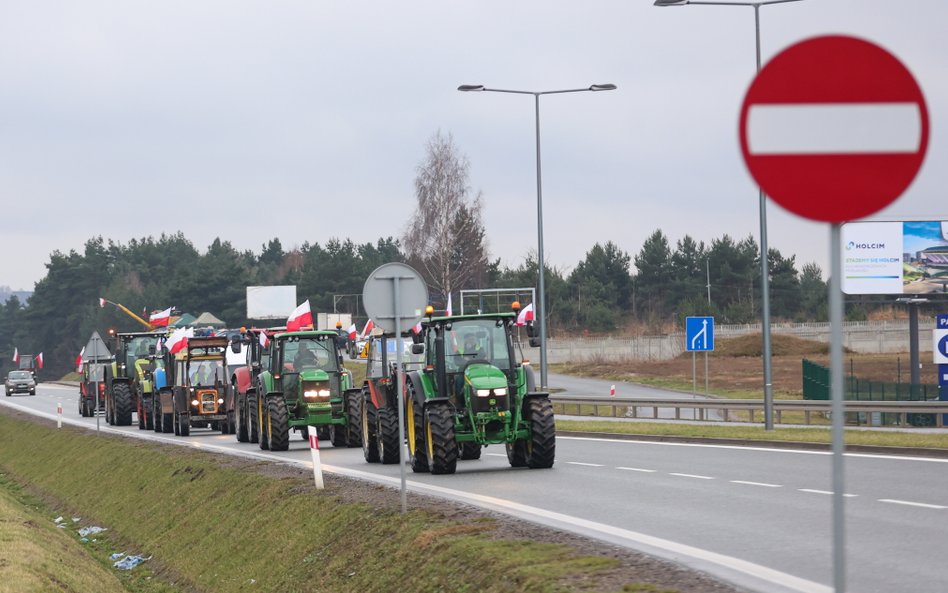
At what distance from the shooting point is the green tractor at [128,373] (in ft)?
155

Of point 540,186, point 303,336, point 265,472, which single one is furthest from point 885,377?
point 265,472

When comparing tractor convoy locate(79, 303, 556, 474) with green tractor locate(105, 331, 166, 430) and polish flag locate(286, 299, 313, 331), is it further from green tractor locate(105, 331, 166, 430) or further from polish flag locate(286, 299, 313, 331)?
polish flag locate(286, 299, 313, 331)

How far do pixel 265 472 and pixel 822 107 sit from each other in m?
18.1

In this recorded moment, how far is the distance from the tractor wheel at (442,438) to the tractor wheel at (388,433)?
9.92ft

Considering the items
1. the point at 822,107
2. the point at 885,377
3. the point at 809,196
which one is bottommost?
the point at 885,377

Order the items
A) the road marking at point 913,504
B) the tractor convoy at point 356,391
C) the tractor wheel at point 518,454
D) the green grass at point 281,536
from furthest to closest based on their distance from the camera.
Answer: the tractor wheel at point 518,454 < the tractor convoy at point 356,391 < the road marking at point 913,504 < the green grass at point 281,536

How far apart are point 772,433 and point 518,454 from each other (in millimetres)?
8179


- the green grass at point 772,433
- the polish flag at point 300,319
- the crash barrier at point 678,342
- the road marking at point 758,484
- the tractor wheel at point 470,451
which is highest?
the polish flag at point 300,319

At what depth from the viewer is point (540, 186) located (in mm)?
41500

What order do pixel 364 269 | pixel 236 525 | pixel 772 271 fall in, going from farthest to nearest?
pixel 364 269, pixel 772 271, pixel 236 525

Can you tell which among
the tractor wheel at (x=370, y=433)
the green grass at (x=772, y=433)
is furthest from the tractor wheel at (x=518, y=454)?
the green grass at (x=772, y=433)

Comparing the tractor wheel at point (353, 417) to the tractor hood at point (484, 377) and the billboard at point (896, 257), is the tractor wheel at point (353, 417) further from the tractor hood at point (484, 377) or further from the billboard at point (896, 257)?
Result: the billboard at point (896, 257)

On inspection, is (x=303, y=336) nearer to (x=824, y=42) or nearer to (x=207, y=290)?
(x=824, y=42)

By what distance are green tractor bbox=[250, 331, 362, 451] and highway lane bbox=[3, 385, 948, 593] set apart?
123 inches
